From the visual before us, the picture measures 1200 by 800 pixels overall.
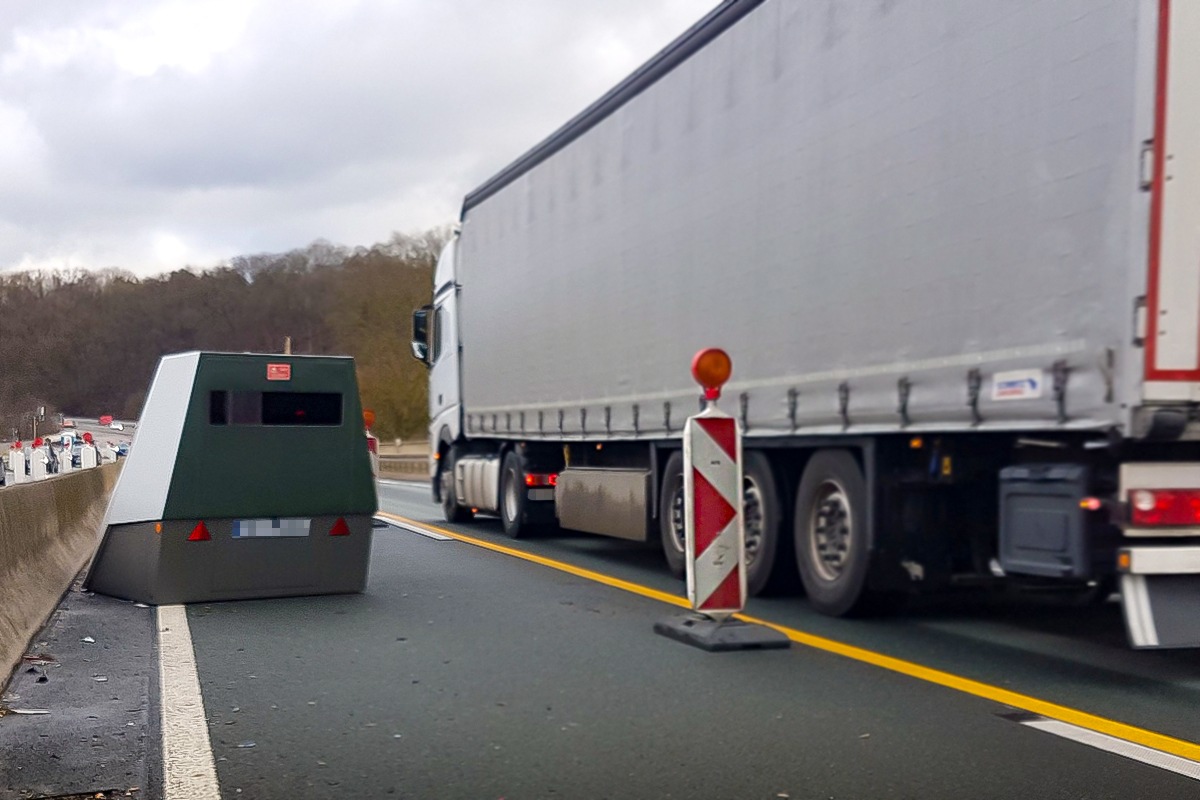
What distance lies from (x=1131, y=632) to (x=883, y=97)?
11.4ft

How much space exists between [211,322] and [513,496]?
26.3 metres

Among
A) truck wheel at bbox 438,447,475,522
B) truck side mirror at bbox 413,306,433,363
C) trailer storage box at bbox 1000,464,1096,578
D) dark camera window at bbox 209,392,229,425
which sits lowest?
truck wheel at bbox 438,447,475,522

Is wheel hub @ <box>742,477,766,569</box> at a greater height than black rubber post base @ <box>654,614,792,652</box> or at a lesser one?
greater

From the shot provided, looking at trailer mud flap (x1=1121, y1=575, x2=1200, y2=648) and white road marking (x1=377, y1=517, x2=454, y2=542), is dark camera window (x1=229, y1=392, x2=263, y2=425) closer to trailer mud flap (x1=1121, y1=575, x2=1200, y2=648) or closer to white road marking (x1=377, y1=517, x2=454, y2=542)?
white road marking (x1=377, y1=517, x2=454, y2=542)

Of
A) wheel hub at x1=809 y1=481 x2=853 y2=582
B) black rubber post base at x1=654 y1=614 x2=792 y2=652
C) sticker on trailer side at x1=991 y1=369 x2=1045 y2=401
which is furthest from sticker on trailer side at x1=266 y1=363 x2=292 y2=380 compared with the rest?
sticker on trailer side at x1=991 y1=369 x2=1045 y2=401

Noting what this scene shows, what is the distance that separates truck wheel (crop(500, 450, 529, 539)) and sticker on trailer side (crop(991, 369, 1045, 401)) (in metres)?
8.92

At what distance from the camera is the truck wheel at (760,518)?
9203 millimetres

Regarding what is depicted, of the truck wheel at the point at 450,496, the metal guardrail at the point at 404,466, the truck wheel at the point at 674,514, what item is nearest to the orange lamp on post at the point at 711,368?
the truck wheel at the point at 674,514

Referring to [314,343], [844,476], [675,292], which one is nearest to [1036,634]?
[844,476]

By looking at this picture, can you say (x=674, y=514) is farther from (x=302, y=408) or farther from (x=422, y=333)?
(x=422, y=333)

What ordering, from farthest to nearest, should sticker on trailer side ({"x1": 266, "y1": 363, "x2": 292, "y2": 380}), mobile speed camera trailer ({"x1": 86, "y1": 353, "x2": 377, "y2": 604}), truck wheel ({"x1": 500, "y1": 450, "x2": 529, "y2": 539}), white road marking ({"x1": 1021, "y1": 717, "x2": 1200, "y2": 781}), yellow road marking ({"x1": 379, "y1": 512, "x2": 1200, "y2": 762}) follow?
truck wheel ({"x1": 500, "y1": 450, "x2": 529, "y2": 539}) → sticker on trailer side ({"x1": 266, "y1": 363, "x2": 292, "y2": 380}) → mobile speed camera trailer ({"x1": 86, "y1": 353, "x2": 377, "y2": 604}) → yellow road marking ({"x1": 379, "y1": 512, "x2": 1200, "y2": 762}) → white road marking ({"x1": 1021, "y1": 717, "x2": 1200, "y2": 781})

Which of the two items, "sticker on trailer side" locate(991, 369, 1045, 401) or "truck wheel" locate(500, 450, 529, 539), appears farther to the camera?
"truck wheel" locate(500, 450, 529, 539)

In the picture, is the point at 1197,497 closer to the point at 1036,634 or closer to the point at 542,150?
the point at 1036,634

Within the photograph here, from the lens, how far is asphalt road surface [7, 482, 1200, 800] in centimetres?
466
